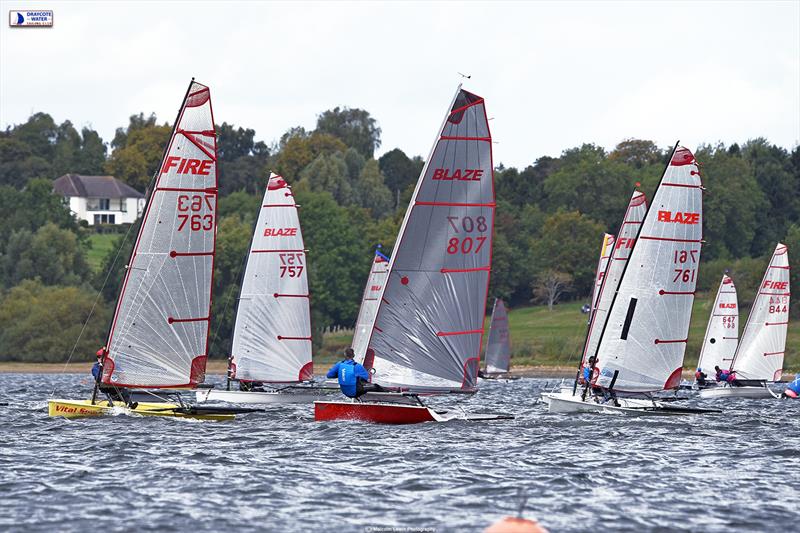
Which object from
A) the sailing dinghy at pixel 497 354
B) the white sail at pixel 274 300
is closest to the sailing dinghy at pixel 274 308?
the white sail at pixel 274 300

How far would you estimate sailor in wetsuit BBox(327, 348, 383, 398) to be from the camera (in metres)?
30.0

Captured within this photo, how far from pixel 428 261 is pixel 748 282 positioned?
83.9 meters

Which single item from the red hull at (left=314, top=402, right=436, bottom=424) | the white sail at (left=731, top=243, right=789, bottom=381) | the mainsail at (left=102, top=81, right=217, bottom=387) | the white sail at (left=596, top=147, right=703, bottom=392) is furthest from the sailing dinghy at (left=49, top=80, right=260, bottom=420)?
the white sail at (left=731, top=243, right=789, bottom=381)

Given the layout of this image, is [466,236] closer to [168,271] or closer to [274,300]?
[168,271]

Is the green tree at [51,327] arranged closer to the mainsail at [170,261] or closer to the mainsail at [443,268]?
the mainsail at [170,261]

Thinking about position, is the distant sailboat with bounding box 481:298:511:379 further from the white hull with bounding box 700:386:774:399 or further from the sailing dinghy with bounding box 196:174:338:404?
the sailing dinghy with bounding box 196:174:338:404

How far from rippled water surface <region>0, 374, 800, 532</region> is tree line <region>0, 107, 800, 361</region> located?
57.4 m

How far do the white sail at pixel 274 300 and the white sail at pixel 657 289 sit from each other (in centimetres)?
1150

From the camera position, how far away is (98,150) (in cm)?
18575

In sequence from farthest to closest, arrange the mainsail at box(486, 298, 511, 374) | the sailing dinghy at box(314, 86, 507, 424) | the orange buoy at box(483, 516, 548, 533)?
the mainsail at box(486, 298, 511, 374), the sailing dinghy at box(314, 86, 507, 424), the orange buoy at box(483, 516, 548, 533)

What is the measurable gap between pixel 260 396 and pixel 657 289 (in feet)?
41.2

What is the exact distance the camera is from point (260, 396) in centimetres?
4222

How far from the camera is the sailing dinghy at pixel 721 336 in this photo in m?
62.1

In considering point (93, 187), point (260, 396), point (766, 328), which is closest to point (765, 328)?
point (766, 328)
